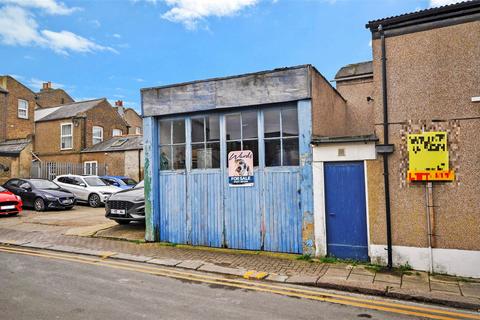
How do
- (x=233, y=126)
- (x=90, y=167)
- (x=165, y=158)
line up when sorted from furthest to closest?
(x=90, y=167) < (x=165, y=158) < (x=233, y=126)

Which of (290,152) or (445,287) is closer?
(445,287)

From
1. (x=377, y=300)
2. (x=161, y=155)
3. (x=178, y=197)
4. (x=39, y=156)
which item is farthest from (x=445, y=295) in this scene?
(x=39, y=156)

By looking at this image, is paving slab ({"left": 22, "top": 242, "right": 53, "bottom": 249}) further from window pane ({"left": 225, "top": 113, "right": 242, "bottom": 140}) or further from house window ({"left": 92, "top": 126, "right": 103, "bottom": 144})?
house window ({"left": 92, "top": 126, "right": 103, "bottom": 144})

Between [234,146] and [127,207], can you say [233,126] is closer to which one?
[234,146]

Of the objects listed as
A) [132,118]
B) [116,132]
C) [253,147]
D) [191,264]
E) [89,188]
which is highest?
[132,118]

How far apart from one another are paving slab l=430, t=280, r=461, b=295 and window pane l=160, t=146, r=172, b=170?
6633mm

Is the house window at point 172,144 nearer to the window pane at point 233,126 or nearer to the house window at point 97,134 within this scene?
the window pane at point 233,126

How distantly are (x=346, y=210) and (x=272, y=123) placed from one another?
264 cm

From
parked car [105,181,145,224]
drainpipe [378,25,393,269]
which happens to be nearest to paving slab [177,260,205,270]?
parked car [105,181,145,224]

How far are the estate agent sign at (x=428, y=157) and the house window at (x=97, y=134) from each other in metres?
28.7

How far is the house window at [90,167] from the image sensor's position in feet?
89.2

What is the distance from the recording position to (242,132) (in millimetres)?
8555

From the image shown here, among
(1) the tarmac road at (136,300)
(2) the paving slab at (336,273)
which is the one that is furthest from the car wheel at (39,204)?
(2) the paving slab at (336,273)

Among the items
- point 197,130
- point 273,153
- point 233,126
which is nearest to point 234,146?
point 233,126
